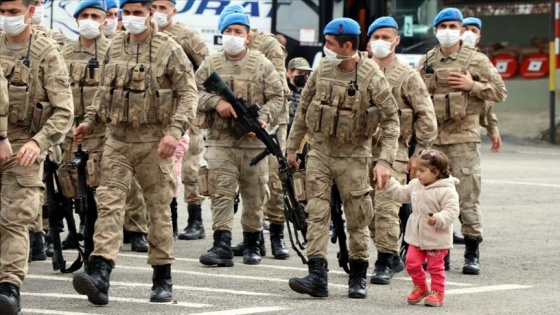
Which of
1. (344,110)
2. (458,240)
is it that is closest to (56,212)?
(344,110)

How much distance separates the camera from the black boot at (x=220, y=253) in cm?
1166

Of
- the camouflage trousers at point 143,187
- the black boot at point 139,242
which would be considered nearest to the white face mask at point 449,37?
the black boot at point 139,242

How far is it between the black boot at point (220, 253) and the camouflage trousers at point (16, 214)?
2.77 metres

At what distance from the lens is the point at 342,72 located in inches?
405

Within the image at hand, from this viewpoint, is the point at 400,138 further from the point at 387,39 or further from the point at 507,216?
the point at 507,216

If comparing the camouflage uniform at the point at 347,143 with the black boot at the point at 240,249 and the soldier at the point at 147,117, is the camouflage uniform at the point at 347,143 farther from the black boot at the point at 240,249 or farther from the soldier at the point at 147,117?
the black boot at the point at 240,249

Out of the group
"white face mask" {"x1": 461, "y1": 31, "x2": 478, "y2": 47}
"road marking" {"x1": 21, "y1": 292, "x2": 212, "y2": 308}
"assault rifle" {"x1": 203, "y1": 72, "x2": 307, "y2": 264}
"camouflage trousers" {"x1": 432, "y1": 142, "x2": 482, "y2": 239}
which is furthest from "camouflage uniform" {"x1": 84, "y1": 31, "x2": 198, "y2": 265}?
"white face mask" {"x1": 461, "y1": 31, "x2": 478, "y2": 47}

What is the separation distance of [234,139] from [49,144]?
309cm

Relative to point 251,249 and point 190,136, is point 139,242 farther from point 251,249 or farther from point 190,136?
point 190,136

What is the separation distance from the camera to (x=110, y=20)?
1296 centimetres

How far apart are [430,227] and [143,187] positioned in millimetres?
1922

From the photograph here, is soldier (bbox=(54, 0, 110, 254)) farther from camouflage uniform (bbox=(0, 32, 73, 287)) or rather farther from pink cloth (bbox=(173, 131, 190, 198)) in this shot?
camouflage uniform (bbox=(0, 32, 73, 287))

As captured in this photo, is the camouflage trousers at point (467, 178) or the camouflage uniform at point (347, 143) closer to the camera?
the camouflage uniform at point (347, 143)

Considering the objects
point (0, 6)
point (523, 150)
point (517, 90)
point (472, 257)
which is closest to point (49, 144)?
point (0, 6)
